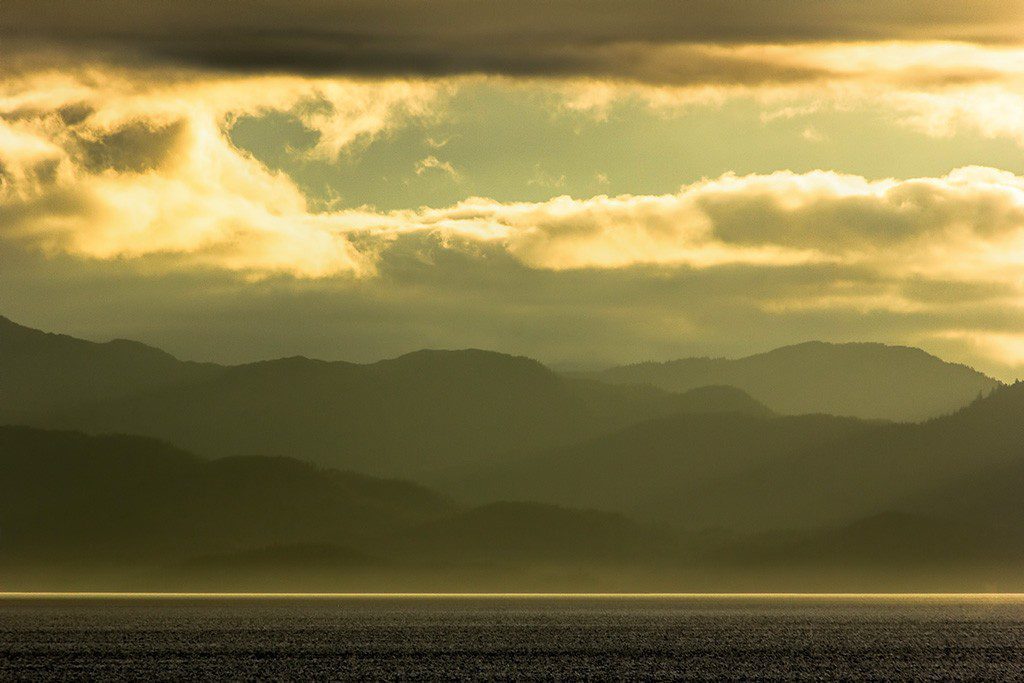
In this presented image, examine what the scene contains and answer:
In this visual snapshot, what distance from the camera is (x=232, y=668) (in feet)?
648

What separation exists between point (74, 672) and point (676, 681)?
2772 inches

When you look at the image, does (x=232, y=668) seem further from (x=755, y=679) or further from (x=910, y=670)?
(x=910, y=670)

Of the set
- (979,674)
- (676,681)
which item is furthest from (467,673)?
(979,674)

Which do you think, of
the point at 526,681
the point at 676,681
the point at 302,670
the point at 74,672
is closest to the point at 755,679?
the point at 676,681

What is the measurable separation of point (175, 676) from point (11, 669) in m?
24.7

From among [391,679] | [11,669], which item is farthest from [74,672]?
[391,679]

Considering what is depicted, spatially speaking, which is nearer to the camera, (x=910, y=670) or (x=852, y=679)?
(x=852, y=679)

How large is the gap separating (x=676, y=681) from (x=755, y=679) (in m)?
9.81

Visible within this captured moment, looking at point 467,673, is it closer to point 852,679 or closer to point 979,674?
point 852,679

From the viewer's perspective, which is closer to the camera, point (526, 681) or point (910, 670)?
point (526, 681)

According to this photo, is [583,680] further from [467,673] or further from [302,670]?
[302,670]

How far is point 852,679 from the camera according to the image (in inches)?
7180

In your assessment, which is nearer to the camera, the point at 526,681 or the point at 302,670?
the point at 526,681

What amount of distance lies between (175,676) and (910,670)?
8842 centimetres
